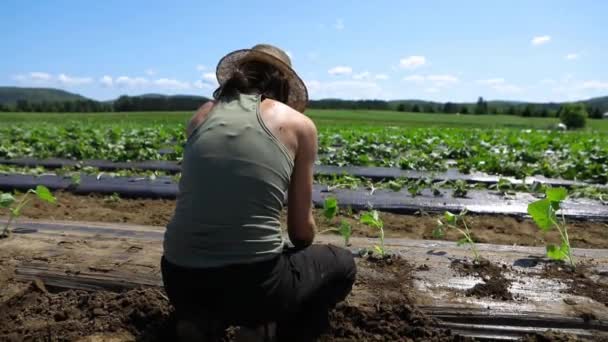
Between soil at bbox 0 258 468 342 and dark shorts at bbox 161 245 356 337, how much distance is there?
0.26m

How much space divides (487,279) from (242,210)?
144cm

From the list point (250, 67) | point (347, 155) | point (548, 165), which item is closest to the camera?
point (250, 67)

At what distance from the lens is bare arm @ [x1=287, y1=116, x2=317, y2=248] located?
2.00 metres

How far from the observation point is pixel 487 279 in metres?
2.59

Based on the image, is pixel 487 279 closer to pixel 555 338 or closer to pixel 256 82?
pixel 555 338

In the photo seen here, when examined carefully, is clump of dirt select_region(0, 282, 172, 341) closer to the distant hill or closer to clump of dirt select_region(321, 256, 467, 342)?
clump of dirt select_region(321, 256, 467, 342)

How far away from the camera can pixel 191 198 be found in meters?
1.88

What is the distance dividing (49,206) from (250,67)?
382 centimetres

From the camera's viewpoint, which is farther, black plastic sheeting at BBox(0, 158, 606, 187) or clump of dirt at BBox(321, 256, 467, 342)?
black plastic sheeting at BBox(0, 158, 606, 187)

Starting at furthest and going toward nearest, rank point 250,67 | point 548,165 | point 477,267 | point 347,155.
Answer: point 347,155, point 548,165, point 477,267, point 250,67

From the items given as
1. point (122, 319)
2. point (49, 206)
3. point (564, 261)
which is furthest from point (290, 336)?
point (49, 206)

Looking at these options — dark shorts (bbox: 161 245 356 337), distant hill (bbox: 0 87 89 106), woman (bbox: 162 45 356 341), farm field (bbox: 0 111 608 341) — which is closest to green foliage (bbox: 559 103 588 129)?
farm field (bbox: 0 111 608 341)

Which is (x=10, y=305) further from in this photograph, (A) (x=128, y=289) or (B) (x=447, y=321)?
(B) (x=447, y=321)

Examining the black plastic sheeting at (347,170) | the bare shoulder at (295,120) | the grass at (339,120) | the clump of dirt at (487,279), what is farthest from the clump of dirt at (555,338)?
the grass at (339,120)
